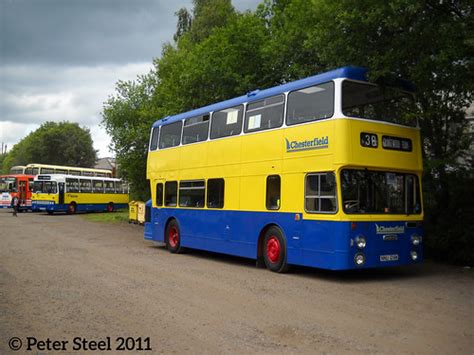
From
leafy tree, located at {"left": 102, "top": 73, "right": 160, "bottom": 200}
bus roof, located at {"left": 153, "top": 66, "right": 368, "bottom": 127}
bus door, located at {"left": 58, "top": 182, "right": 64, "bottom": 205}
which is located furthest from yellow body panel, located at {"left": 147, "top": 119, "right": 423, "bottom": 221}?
bus door, located at {"left": 58, "top": 182, "right": 64, "bottom": 205}

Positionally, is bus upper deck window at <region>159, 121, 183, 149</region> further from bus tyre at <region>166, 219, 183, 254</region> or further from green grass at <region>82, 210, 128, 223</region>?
green grass at <region>82, 210, 128, 223</region>

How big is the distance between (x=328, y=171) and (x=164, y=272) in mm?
4298

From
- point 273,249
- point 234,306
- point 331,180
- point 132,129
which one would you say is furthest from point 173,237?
point 132,129

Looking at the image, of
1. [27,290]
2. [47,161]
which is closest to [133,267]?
[27,290]

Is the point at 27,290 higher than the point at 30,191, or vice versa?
the point at 30,191

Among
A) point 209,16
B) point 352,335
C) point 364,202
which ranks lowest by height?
point 352,335

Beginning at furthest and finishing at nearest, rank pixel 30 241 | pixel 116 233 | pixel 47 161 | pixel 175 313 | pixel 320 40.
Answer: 1. pixel 47 161
2. pixel 116 233
3. pixel 30 241
4. pixel 320 40
5. pixel 175 313

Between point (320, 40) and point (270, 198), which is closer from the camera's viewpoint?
point (270, 198)

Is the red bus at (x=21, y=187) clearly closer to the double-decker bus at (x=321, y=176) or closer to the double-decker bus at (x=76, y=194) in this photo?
the double-decker bus at (x=76, y=194)

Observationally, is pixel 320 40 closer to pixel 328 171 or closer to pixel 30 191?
pixel 328 171

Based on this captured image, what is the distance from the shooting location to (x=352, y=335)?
6.66 meters

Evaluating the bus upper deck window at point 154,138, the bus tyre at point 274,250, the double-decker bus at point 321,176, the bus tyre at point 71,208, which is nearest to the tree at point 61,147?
the bus tyre at point 71,208

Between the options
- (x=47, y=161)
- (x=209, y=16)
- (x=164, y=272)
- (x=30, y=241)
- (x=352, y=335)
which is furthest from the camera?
(x=47, y=161)

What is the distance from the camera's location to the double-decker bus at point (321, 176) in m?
10.6
